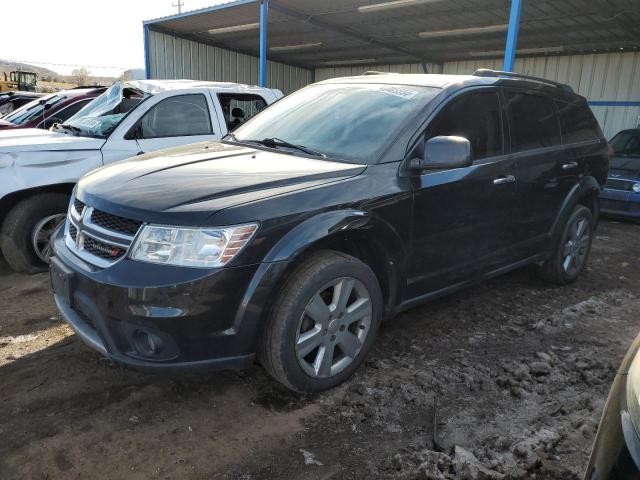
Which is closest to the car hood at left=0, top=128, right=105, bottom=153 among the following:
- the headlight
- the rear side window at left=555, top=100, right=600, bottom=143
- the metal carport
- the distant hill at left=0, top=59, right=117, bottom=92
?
the headlight

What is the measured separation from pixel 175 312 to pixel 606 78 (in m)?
16.1

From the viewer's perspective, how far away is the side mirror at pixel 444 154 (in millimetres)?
2906

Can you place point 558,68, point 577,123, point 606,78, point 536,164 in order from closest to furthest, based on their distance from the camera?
point 536,164, point 577,123, point 606,78, point 558,68

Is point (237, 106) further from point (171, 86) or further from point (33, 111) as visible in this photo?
point (33, 111)

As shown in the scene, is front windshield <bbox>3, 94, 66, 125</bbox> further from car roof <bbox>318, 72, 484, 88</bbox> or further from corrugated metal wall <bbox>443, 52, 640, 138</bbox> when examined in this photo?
corrugated metal wall <bbox>443, 52, 640, 138</bbox>

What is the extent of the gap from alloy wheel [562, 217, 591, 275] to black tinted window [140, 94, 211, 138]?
3883mm

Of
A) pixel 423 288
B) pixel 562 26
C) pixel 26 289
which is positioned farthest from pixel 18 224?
pixel 562 26

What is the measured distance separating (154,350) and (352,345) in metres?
1.10

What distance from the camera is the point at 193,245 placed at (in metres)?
2.32

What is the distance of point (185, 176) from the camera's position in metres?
2.71

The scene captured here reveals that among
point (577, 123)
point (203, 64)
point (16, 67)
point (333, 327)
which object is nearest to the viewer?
point (333, 327)

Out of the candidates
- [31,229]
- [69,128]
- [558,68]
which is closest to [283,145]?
[31,229]

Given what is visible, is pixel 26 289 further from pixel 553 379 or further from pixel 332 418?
pixel 553 379

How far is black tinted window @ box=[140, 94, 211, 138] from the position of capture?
17.6 feet
